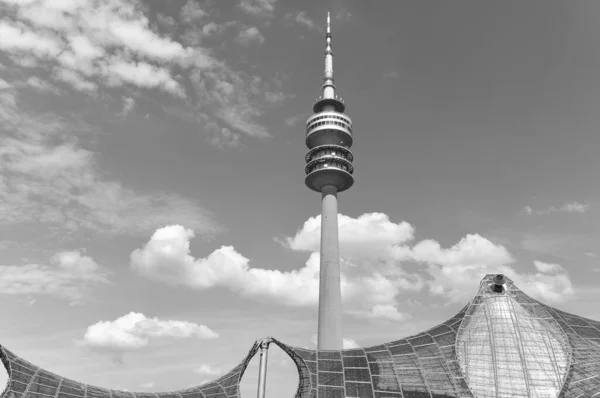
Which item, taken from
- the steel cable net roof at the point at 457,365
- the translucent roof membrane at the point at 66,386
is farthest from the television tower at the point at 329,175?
the translucent roof membrane at the point at 66,386

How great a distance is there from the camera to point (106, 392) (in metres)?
54.5

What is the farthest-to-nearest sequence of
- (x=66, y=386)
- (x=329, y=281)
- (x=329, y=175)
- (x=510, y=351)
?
(x=329, y=175)
(x=329, y=281)
(x=510, y=351)
(x=66, y=386)

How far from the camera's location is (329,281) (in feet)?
329

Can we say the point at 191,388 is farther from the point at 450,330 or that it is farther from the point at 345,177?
the point at 345,177

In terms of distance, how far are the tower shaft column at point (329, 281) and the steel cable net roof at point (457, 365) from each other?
3462 cm

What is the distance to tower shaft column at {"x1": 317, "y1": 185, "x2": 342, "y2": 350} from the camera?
9538 centimetres

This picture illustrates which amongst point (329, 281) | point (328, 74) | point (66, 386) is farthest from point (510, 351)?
point (328, 74)

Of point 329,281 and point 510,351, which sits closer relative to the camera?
point 510,351

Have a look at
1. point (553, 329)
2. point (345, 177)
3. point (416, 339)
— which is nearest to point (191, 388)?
point (416, 339)

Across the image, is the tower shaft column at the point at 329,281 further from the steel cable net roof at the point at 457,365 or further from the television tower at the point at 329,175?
the steel cable net roof at the point at 457,365

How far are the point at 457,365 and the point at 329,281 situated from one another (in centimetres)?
4550

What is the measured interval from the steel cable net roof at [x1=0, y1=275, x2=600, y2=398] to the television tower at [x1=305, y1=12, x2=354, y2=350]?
119 feet

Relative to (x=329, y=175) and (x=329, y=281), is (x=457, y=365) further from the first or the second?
(x=329, y=175)

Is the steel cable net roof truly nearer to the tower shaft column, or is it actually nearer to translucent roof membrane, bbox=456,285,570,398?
translucent roof membrane, bbox=456,285,570,398
